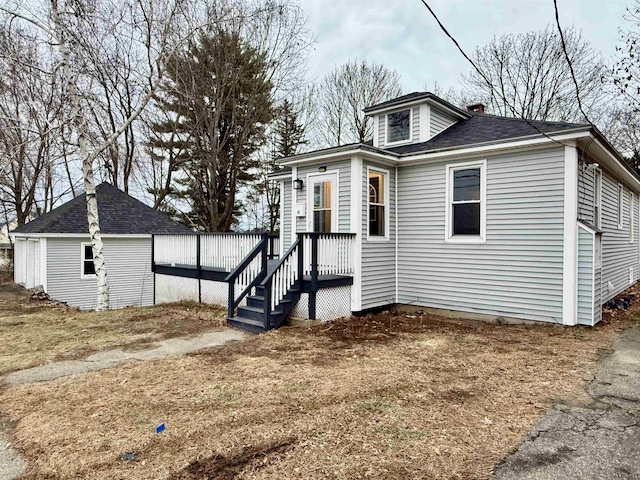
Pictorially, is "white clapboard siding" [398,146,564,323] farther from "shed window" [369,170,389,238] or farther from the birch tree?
the birch tree

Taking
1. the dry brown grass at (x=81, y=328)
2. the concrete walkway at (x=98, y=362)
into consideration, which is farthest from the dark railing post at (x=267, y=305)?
the dry brown grass at (x=81, y=328)

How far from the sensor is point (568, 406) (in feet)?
11.8

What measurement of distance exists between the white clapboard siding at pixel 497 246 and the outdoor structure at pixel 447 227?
20mm

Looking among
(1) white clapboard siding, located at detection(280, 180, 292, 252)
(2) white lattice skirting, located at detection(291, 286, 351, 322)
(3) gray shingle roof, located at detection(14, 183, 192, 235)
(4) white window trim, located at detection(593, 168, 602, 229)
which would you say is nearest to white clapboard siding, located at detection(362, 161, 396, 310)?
(2) white lattice skirting, located at detection(291, 286, 351, 322)

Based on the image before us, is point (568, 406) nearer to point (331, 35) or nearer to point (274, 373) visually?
point (274, 373)

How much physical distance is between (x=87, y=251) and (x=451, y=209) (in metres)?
13.9

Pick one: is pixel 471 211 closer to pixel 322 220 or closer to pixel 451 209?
pixel 451 209

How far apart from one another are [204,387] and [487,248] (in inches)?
224

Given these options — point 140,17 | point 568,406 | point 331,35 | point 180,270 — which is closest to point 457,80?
point 331,35

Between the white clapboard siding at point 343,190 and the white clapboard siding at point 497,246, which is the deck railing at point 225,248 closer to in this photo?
the white clapboard siding at point 343,190

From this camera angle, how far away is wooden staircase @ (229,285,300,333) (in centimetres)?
676

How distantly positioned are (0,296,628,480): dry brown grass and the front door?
3.17 metres

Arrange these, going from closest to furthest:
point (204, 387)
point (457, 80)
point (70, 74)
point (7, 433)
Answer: point (7, 433)
point (204, 387)
point (70, 74)
point (457, 80)

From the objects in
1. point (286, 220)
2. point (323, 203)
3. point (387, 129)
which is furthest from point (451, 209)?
point (286, 220)
